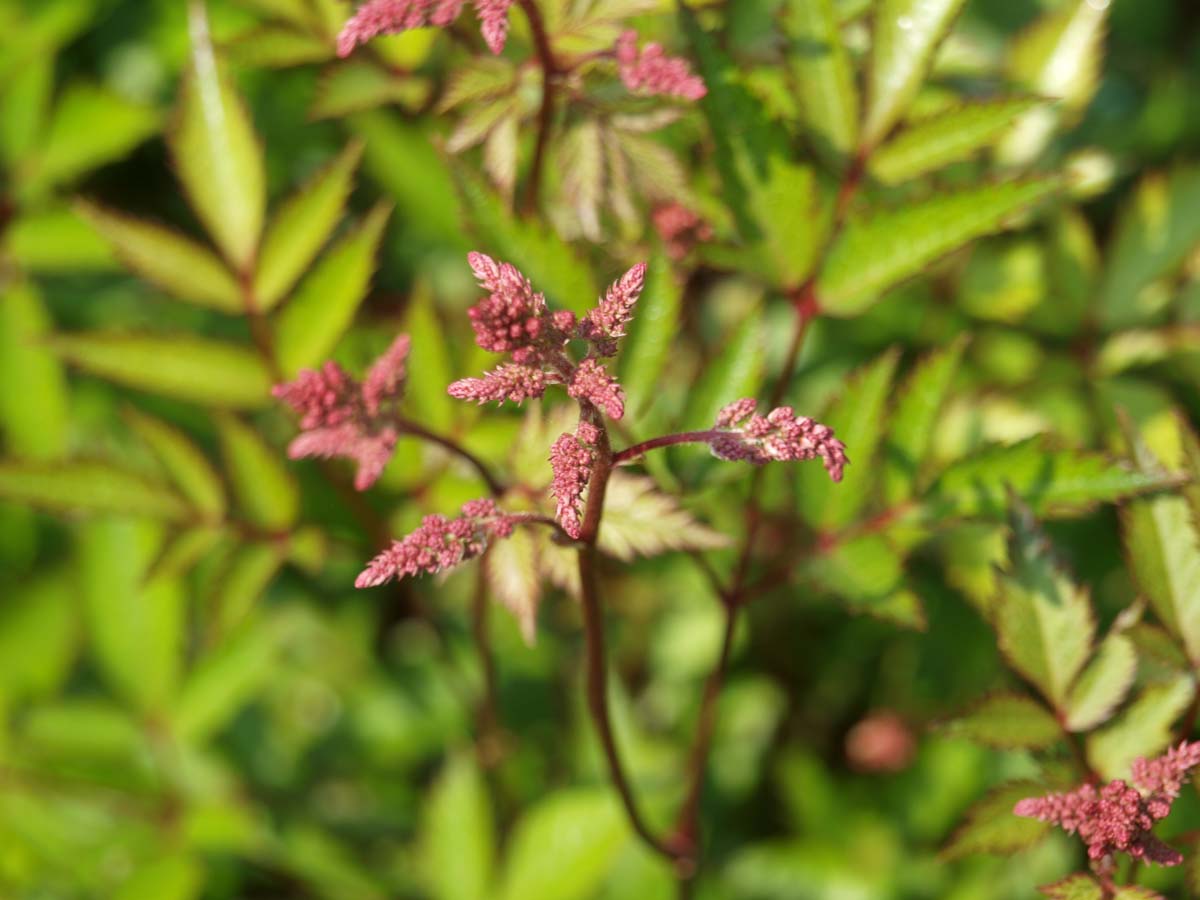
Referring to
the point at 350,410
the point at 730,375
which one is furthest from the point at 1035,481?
the point at 350,410

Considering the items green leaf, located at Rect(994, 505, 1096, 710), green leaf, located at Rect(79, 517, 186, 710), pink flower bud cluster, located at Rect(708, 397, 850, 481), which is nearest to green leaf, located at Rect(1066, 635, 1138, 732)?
green leaf, located at Rect(994, 505, 1096, 710)

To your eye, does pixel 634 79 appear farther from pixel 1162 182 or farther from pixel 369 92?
pixel 1162 182

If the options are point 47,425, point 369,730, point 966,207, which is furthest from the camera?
point 369,730

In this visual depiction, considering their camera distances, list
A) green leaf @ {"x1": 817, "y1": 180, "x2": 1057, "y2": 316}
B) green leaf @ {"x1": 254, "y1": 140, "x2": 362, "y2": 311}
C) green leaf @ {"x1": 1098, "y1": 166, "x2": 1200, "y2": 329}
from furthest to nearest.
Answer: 1. green leaf @ {"x1": 1098, "y1": 166, "x2": 1200, "y2": 329}
2. green leaf @ {"x1": 254, "y1": 140, "x2": 362, "y2": 311}
3. green leaf @ {"x1": 817, "y1": 180, "x2": 1057, "y2": 316}

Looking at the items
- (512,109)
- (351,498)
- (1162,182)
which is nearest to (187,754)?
(351,498)

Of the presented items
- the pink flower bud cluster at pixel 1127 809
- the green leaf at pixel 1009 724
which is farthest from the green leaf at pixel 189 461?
the pink flower bud cluster at pixel 1127 809

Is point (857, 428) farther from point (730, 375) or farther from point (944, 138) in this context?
point (944, 138)

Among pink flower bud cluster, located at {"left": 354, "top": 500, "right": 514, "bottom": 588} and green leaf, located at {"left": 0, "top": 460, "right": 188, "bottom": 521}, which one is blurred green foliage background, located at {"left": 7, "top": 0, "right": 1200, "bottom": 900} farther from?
pink flower bud cluster, located at {"left": 354, "top": 500, "right": 514, "bottom": 588}
